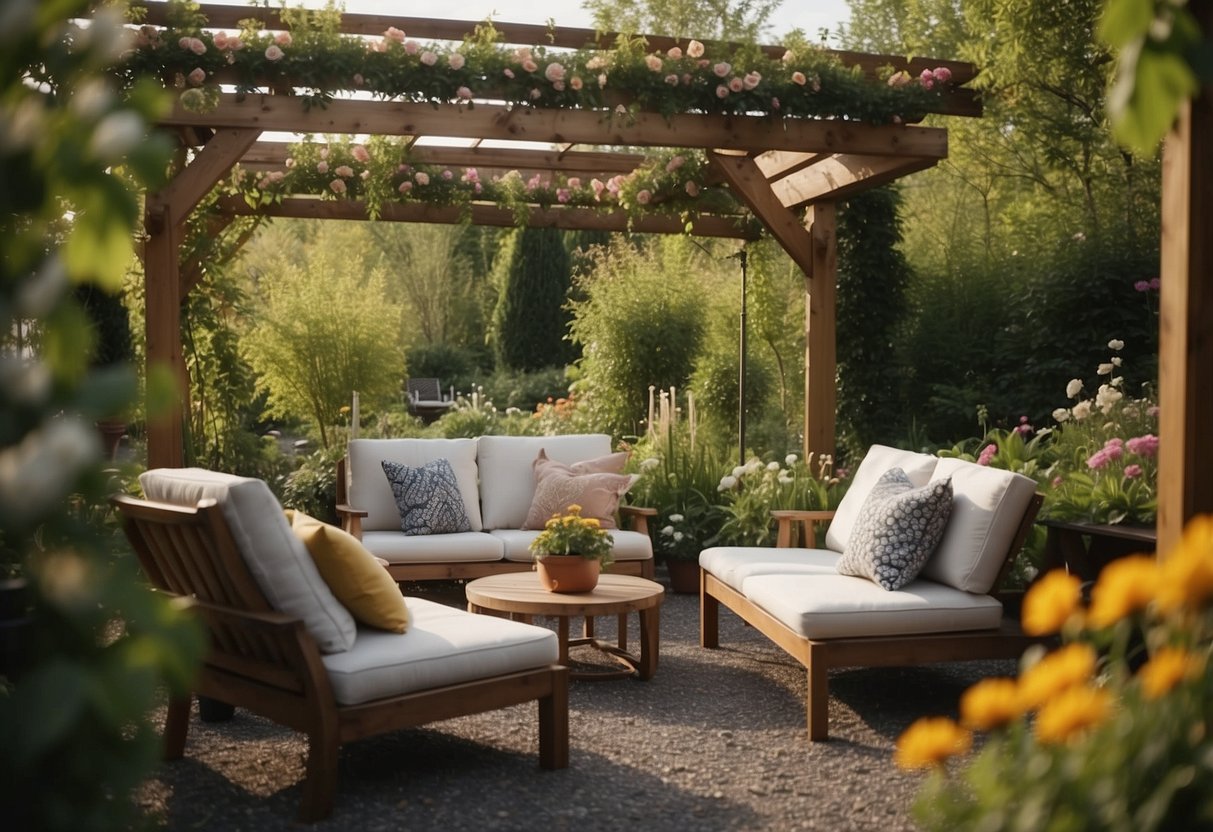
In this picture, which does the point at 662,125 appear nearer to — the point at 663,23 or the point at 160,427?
the point at 160,427

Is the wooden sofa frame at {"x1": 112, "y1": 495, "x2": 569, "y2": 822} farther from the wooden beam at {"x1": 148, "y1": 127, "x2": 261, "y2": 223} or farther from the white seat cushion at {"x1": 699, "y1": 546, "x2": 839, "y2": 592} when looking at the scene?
the wooden beam at {"x1": 148, "y1": 127, "x2": 261, "y2": 223}

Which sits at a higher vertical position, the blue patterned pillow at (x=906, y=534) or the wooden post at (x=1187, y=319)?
the wooden post at (x=1187, y=319)

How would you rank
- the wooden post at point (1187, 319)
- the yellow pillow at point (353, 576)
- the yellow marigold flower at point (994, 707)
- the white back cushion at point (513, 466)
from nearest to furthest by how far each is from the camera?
the yellow marigold flower at point (994, 707) → the wooden post at point (1187, 319) → the yellow pillow at point (353, 576) → the white back cushion at point (513, 466)

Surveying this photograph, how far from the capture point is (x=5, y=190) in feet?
3.46

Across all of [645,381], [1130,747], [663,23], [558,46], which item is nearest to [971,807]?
[1130,747]

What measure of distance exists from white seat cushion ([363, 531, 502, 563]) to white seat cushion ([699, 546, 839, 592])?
116 centimetres

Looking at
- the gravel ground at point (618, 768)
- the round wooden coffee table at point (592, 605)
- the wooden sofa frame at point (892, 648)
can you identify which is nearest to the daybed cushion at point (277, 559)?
the gravel ground at point (618, 768)

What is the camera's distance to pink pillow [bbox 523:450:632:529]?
20.7 feet

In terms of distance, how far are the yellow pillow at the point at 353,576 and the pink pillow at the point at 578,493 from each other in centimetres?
273

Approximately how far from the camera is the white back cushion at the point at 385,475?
6328mm

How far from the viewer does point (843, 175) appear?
7.43 metres

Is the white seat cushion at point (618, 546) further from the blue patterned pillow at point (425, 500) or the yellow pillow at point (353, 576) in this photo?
the yellow pillow at point (353, 576)

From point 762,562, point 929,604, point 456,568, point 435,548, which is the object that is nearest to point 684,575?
point 456,568

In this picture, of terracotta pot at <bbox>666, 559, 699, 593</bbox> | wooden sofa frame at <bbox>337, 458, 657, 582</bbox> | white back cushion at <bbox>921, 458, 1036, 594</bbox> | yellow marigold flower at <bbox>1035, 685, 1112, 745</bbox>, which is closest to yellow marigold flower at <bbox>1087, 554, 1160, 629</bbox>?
yellow marigold flower at <bbox>1035, 685, 1112, 745</bbox>
